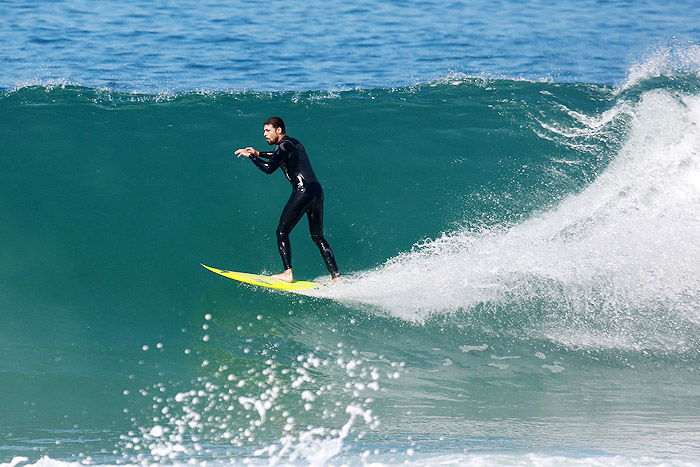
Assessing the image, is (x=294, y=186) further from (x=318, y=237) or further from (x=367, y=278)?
(x=367, y=278)

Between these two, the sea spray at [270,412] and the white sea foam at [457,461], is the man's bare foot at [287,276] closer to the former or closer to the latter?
the sea spray at [270,412]

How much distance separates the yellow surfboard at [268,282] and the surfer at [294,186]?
0.08 metres

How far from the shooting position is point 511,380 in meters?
5.88

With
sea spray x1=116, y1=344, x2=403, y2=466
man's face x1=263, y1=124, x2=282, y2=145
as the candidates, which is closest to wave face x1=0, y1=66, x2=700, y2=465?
sea spray x1=116, y1=344, x2=403, y2=466

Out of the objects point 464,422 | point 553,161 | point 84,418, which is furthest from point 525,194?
point 84,418

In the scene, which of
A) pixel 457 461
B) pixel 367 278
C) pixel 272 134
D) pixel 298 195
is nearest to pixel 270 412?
pixel 457 461

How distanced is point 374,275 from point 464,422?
7.37ft

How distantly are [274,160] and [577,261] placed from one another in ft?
9.73

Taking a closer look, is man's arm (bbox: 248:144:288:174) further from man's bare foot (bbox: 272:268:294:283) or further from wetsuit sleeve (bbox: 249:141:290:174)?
man's bare foot (bbox: 272:268:294:283)

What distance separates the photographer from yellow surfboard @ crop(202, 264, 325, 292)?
265 inches

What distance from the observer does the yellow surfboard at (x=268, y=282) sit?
22.1ft

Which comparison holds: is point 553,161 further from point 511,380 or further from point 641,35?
point 641,35

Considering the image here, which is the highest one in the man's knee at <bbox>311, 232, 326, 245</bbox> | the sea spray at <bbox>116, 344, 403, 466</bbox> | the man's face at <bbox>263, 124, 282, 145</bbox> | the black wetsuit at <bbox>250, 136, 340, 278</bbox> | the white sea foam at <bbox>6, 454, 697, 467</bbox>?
the man's face at <bbox>263, 124, 282, 145</bbox>

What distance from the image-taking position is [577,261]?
23.2ft
